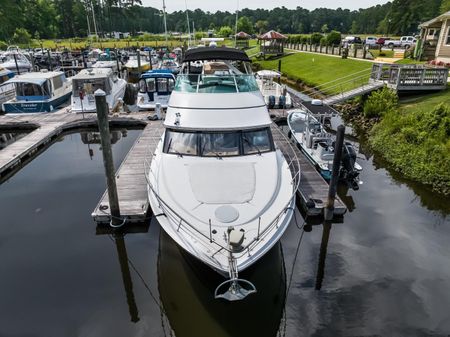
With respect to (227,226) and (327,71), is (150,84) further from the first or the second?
(227,226)

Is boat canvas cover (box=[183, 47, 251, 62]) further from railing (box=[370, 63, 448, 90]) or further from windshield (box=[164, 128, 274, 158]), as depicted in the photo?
railing (box=[370, 63, 448, 90])

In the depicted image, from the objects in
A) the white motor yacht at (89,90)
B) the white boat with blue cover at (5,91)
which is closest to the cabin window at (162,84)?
the white motor yacht at (89,90)

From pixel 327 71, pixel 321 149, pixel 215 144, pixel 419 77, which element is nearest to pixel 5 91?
pixel 215 144

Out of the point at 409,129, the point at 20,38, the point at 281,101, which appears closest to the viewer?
the point at 409,129

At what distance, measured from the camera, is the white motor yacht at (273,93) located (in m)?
21.4

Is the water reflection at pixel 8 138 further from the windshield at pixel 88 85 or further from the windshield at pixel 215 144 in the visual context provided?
the windshield at pixel 215 144

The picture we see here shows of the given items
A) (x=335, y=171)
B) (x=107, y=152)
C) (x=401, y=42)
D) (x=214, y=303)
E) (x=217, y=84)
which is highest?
(x=401, y=42)

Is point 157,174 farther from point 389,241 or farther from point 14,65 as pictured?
point 14,65

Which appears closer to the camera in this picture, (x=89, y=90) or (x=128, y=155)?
(x=128, y=155)

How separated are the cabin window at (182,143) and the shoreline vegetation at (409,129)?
919 centimetres

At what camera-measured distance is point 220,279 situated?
276 inches

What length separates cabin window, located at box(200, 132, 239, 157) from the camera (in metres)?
9.06

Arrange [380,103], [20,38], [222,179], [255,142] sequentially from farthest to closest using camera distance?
[20,38] < [380,103] < [255,142] < [222,179]

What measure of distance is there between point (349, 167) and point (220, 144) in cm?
563
